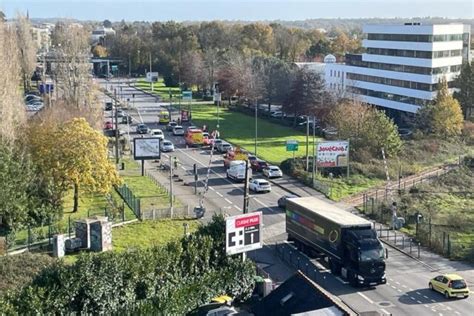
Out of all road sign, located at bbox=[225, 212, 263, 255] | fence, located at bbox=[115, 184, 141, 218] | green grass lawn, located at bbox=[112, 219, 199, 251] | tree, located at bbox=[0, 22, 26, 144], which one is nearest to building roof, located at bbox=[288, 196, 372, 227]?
road sign, located at bbox=[225, 212, 263, 255]

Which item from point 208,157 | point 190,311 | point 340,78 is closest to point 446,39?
point 340,78

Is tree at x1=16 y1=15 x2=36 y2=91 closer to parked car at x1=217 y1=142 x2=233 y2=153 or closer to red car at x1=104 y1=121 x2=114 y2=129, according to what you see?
red car at x1=104 y1=121 x2=114 y2=129

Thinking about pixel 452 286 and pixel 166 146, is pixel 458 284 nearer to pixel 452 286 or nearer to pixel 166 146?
pixel 452 286

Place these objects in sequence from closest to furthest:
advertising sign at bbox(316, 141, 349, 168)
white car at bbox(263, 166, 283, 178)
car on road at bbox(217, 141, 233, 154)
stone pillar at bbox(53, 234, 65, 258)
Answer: stone pillar at bbox(53, 234, 65, 258)
advertising sign at bbox(316, 141, 349, 168)
white car at bbox(263, 166, 283, 178)
car on road at bbox(217, 141, 233, 154)

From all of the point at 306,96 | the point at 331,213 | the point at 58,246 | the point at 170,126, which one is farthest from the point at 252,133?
the point at 58,246

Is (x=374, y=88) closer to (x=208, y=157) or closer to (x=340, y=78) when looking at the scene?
(x=340, y=78)

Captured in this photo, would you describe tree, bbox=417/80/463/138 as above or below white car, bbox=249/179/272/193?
above
